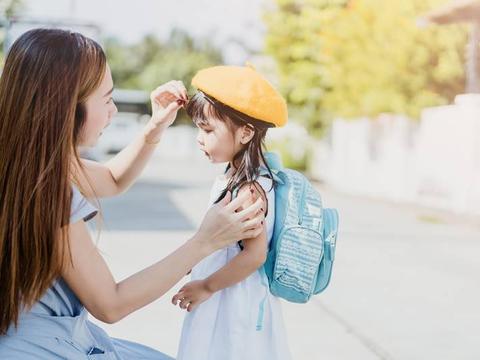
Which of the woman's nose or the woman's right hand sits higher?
the woman's nose

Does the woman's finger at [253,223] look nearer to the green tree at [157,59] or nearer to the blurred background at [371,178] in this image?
the blurred background at [371,178]

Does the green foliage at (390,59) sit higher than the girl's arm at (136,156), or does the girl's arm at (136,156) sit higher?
the girl's arm at (136,156)

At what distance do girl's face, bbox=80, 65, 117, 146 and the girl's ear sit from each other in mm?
435

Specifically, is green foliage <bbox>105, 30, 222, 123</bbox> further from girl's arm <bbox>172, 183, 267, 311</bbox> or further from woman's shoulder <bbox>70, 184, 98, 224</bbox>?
woman's shoulder <bbox>70, 184, 98, 224</bbox>

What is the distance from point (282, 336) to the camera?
2900 mm

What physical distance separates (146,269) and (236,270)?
31 cm

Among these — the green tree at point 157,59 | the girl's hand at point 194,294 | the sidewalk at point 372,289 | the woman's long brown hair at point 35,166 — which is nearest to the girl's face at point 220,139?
the girl's hand at point 194,294

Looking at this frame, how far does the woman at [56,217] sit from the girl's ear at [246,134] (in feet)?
0.98

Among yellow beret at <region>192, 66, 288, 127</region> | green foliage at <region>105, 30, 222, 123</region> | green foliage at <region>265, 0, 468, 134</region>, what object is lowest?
green foliage at <region>105, 30, 222, 123</region>

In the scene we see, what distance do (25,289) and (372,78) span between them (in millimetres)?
18122

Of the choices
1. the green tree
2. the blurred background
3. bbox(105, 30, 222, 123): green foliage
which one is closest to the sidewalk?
the blurred background

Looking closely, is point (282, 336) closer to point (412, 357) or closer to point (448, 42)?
point (412, 357)

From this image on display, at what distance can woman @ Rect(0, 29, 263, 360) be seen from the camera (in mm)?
2318

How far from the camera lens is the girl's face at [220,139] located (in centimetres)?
282
